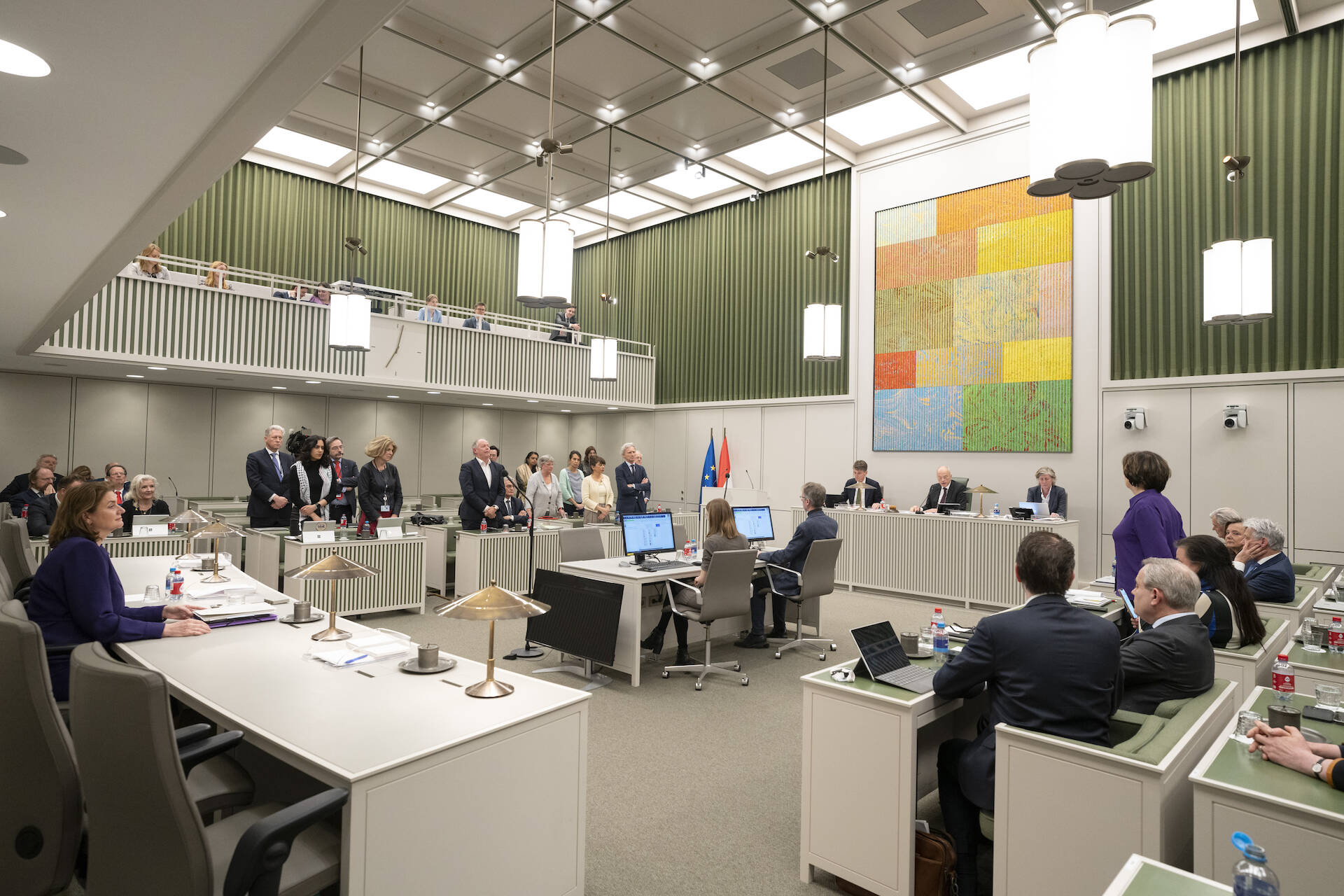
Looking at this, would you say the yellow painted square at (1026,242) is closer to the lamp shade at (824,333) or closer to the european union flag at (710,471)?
the lamp shade at (824,333)

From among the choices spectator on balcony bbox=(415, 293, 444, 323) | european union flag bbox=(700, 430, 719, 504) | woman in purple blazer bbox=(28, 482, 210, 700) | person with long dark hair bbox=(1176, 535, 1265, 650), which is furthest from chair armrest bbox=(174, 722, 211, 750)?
european union flag bbox=(700, 430, 719, 504)

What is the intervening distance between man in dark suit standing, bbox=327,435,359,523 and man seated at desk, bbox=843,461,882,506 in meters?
6.31

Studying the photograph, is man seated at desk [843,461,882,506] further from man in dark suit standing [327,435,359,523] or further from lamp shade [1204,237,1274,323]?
man in dark suit standing [327,435,359,523]

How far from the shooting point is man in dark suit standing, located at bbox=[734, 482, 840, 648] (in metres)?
6.03

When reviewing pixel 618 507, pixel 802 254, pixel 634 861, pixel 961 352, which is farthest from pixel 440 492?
pixel 634 861

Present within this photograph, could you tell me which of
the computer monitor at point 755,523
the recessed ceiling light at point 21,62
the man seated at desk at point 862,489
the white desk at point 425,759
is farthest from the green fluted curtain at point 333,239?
the white desk at point 425,759

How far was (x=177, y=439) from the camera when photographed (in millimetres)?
10375

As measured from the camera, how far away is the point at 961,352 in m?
9.77

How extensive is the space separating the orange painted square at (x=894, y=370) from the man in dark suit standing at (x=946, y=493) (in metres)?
1.59

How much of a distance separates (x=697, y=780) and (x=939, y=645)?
4.61 feet

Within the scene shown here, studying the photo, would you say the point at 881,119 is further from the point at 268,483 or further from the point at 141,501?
the point at 141,501

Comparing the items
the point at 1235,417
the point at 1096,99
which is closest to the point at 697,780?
the point at 1096,99

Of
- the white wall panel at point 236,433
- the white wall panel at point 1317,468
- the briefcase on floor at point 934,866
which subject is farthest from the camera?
the white wall panel at point 236,433

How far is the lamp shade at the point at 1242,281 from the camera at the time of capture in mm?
4941
